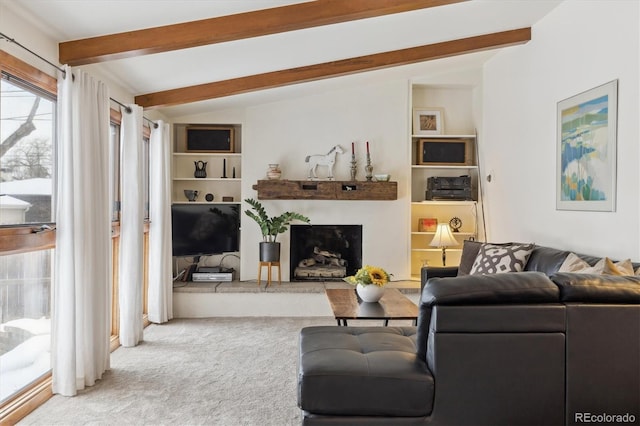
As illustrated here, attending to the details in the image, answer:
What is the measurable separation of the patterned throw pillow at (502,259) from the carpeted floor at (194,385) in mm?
1761

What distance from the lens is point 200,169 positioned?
5.98 m

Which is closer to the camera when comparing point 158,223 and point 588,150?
point 588,150

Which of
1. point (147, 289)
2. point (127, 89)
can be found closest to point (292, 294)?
point (147, 289)

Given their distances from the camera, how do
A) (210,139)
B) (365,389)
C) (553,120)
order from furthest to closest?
(210,139), (553,120), (365,389)

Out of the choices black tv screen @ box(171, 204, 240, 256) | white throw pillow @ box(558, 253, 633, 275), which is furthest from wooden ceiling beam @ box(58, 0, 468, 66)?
black tv screen @ box(171, 204, 240, 256)

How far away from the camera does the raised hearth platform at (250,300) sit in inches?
216

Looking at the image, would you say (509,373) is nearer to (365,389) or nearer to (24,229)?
(365,389)

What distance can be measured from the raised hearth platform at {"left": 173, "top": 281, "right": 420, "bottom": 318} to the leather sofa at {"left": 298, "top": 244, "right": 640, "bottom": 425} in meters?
3.46

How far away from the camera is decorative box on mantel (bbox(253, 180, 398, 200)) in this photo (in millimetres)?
5742

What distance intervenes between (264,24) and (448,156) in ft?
11.5

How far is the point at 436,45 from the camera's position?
15.5 feet

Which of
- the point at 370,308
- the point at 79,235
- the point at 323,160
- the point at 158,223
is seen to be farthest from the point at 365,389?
the point at 323,160

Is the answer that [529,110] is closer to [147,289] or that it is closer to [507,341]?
[507,341]

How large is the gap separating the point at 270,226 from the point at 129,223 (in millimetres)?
1789
